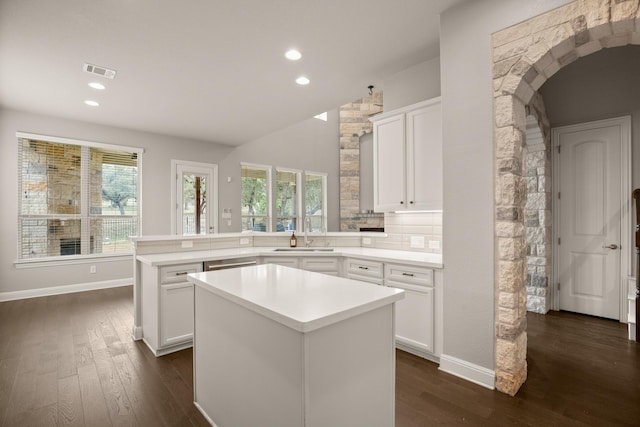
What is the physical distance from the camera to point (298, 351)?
3.97 ft

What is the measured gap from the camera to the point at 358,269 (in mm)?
3295

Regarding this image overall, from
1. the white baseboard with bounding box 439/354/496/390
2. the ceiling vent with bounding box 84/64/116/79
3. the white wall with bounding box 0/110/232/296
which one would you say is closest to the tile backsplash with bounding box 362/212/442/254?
the white baseboard with bounding box 439/354/496/390

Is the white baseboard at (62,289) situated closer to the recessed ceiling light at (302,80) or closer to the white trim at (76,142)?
the white trim at (76,142)

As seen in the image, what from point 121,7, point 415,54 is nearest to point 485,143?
point 415,54

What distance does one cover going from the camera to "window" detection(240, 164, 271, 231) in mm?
7215

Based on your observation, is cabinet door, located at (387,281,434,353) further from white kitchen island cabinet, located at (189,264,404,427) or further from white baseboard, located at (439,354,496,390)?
white kitchen island cabinet, located at (189,264,404,427)

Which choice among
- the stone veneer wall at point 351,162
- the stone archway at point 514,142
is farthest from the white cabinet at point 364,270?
the stone veneer wall at point 351,162

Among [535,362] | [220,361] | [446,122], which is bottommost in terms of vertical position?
[535,362]

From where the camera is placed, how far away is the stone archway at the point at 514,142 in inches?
79.2

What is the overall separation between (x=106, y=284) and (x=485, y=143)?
20.5ft

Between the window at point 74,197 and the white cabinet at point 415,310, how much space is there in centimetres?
515

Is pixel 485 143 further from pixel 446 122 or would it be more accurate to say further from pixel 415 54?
pixel 415 54

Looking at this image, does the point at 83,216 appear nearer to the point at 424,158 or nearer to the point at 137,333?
the point at 137,333

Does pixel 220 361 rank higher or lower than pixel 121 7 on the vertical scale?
lower
